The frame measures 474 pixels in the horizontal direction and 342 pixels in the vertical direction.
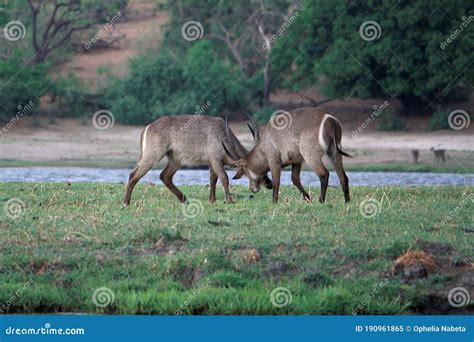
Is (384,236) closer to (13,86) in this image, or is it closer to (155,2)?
(13,86)

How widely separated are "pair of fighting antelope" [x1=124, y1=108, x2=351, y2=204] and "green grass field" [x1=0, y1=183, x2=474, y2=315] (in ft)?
3.15

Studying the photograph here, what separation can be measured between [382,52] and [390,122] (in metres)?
1.91

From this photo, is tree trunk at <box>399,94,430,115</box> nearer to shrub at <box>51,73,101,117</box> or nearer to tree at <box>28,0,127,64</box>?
shrub at <box>51,73,101,117</box>

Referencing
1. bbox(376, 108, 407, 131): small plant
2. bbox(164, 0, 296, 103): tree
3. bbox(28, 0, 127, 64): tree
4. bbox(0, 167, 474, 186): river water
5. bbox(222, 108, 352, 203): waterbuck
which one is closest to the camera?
bbox(222, 108, 352, 203): waterbuck

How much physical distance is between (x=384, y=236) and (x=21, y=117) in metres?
12.5

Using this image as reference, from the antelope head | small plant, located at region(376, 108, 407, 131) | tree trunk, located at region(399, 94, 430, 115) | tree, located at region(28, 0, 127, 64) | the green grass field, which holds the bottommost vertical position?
the green grass field

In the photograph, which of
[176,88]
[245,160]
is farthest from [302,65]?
[245,160]

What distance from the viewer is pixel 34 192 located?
10805mm

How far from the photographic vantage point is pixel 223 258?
7.35 meters

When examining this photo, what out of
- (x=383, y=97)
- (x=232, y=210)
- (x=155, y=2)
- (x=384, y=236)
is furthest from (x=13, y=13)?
(x=384, y=236)

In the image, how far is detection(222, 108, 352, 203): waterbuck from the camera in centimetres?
1022

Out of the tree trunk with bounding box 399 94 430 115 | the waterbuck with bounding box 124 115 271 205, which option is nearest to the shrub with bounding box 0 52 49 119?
the tree trunk with bounding box 399 94 430 115

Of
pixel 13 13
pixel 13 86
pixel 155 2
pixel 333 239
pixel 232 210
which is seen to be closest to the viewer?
pixel 333 239

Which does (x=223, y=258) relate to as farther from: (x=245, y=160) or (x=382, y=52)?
(x=382, y=52)
